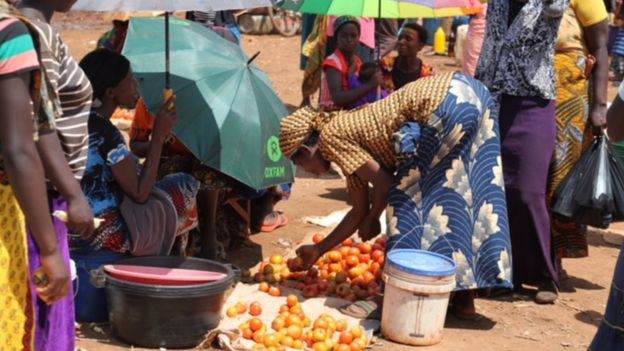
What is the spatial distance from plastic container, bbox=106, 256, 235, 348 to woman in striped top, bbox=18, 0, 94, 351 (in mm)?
1461

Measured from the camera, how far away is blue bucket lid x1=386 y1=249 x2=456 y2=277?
5182 millimetres

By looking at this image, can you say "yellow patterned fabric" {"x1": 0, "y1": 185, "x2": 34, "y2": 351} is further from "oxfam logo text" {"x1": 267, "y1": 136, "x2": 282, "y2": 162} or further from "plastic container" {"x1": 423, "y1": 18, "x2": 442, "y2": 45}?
"plastic container" {"x1": 423, "y1": 18, "x2": 442, "y2": 45}

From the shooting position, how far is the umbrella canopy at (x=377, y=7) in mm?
6561

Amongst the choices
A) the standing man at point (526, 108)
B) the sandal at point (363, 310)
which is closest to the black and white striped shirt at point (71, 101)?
the sandal at point (363, 310)

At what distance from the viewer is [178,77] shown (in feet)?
19.7

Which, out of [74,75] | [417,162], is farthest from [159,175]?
[74,75]

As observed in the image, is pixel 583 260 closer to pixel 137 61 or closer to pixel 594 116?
pixel 594 116

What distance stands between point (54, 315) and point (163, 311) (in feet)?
5.55

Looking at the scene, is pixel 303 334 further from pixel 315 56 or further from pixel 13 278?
pixel 315 56

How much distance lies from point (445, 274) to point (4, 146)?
114 inches

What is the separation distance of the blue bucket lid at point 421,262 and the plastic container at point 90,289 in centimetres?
148

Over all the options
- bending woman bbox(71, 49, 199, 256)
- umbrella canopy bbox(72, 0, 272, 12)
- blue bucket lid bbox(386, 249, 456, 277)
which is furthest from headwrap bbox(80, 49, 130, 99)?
blue bucket lid bbox(386, 249, 456, 277)

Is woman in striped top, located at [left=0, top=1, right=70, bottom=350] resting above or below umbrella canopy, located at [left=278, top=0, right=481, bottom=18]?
below

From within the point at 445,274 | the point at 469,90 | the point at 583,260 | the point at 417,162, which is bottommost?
the point at 583,260
